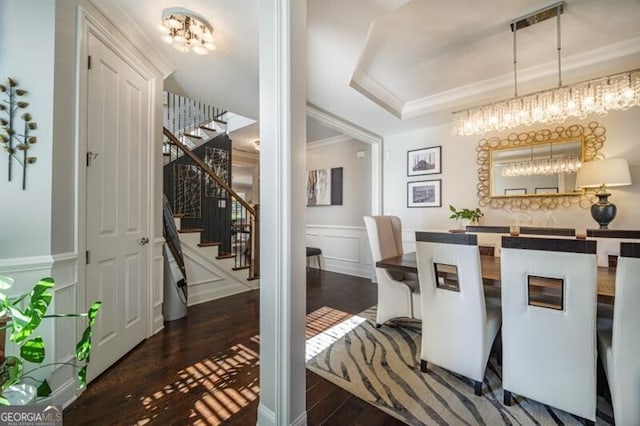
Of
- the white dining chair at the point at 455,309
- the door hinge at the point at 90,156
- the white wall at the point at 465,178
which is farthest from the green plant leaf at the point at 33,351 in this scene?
the white wall at the point at 465,178

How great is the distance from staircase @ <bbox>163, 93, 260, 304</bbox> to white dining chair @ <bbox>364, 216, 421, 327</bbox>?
1940mm

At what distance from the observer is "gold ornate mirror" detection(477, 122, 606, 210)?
9.51 feet

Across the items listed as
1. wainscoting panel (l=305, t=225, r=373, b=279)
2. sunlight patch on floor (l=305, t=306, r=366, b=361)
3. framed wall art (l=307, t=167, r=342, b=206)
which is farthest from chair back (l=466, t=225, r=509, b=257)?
framed wall art (l=307, t=167, r=342, b=206)

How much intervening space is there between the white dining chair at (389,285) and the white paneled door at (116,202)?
209cm

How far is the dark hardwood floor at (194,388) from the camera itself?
4.84 ft

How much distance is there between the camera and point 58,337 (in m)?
1.51

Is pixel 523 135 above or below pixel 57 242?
above

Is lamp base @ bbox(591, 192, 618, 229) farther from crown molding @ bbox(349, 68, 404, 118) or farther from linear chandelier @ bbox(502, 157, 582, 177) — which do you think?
crown molding @ bbox(349, 68, 404, 118)

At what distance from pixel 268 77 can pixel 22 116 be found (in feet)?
4.53

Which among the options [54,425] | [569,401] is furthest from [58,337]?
[569,401]

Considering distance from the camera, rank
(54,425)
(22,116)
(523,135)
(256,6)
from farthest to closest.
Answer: (523,135)
(256,6)
(22,116)
(54,425)

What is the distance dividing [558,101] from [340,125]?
229cm

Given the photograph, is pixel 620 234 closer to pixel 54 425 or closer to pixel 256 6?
pixel 256 6

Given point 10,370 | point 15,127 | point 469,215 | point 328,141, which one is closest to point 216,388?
point 10,370
